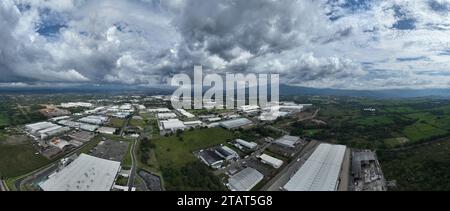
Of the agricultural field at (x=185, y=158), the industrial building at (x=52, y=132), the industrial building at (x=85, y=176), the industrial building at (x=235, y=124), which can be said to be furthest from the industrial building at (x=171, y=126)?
the industrial building at (x=85, y=176)

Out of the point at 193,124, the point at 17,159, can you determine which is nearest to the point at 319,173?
the point at 193,124

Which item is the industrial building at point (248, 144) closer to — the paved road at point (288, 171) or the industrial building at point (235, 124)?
the paved road at point (288, 171)

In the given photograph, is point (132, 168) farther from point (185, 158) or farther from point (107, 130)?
point (107, 130)

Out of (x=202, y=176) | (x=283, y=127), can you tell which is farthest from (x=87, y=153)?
(x=283, y=127)

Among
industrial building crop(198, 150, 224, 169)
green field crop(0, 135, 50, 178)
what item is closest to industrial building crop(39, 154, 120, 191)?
green field crop(0, 135, 50, 178)

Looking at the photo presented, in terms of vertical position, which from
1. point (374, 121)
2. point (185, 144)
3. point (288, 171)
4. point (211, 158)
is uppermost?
point (374, 121)

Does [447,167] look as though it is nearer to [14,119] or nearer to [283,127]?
[283,127]
